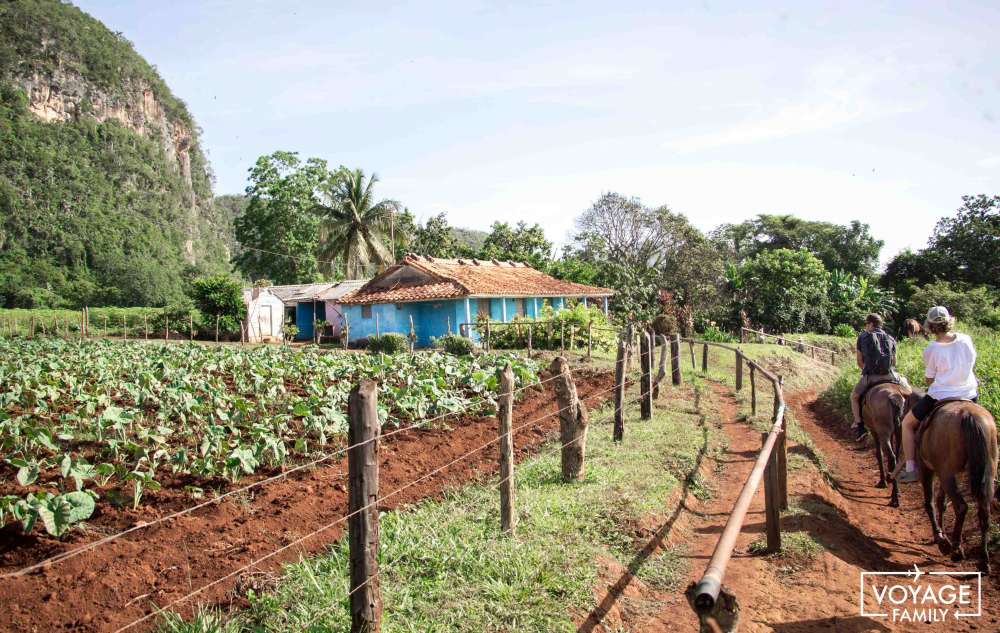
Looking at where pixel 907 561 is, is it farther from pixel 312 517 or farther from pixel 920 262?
pixel 920 262

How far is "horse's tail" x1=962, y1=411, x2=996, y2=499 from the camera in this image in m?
6.02

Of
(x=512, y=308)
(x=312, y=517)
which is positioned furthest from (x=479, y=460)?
(x=512, y=308)

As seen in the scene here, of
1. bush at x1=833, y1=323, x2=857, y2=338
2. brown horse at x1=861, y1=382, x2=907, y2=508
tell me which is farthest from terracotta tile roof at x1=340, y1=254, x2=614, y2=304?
brown horse at x1=861, y1=382, x2=907, y2=508

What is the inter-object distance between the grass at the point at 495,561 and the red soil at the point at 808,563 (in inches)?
10.0

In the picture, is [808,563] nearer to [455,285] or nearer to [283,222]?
[455,285]

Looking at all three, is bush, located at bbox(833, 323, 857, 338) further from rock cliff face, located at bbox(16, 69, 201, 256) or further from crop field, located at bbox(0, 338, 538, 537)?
rock cliff face, located at bbox(16, 69, 201, 256)

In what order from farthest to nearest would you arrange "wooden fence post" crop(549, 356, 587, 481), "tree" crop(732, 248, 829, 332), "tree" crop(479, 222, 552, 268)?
"tree" crop(479, 222, 552, 268) → "tree" crop(732, 248, 829, 332) → "wooden fence post" crop(549, 356, 587, 481)

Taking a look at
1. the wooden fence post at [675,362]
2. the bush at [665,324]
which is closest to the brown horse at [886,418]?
the wooden fence post at [675,362]

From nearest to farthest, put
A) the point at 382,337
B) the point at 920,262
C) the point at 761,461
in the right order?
the point at 761,461 < the point at 382,337 < the point at 920,262

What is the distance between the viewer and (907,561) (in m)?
6.32

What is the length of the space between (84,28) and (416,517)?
13057 centimetres

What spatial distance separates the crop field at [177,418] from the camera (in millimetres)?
6539

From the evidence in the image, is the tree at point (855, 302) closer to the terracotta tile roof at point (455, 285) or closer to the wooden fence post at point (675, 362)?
the terracotta tile roof at point (455, 285)

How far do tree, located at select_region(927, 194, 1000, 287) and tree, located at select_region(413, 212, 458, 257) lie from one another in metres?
33.0
